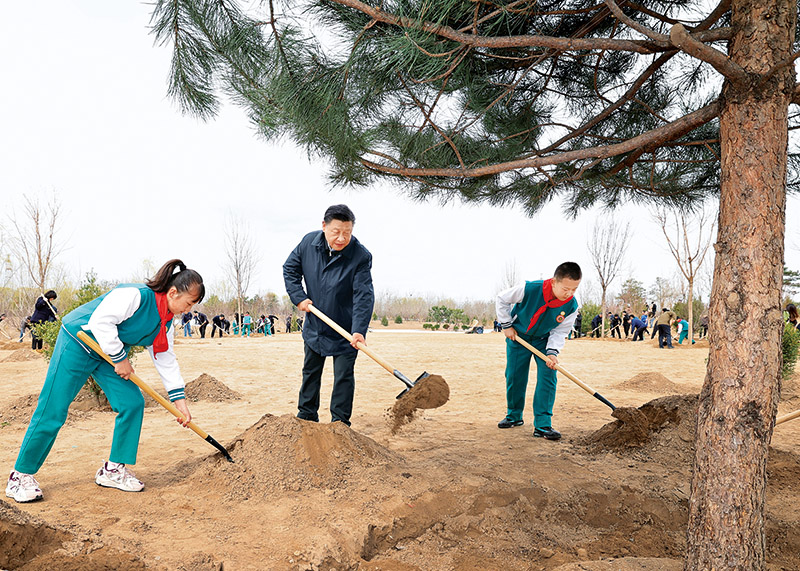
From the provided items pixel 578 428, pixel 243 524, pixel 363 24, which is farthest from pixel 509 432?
pixel 363 24

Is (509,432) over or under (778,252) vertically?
under

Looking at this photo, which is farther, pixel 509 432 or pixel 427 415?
pixel 427 415

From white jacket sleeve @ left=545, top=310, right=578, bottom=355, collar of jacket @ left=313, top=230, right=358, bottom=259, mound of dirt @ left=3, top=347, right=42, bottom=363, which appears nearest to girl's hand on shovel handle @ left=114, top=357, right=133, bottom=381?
collar of jacket @ left=313, top=230, right=358, bottom=259

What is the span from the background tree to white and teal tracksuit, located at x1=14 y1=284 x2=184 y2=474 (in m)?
1.41

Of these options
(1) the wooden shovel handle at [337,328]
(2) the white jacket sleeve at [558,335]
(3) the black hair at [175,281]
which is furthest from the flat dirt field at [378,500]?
(3) the black hair at [175,281]

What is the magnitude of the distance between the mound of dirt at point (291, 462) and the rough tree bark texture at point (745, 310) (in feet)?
5.31

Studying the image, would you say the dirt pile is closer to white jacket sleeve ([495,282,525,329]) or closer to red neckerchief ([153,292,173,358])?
red neckerchief ([153,292,173,358])

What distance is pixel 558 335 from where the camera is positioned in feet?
13.9

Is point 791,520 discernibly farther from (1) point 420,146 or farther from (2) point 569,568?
(1) point 420,146

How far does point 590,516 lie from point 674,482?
0.74 metres

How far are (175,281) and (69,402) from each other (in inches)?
32.1

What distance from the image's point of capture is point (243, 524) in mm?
A: 2316

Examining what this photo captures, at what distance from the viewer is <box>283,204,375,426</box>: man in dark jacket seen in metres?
3.42

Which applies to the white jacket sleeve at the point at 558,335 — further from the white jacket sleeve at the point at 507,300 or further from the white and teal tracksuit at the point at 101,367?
the white and teal tracksuit at the point at 101,367
